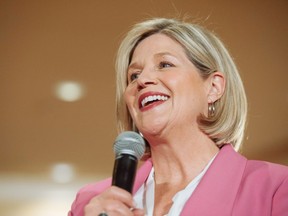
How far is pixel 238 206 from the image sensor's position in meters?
0.80

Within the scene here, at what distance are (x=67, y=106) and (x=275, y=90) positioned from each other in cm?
98

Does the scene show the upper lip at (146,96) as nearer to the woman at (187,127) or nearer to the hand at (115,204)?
the woman at (187,127)

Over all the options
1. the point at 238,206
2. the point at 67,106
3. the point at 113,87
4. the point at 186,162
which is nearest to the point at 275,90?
the point at 113,87

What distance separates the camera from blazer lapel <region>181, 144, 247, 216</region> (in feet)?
2.66

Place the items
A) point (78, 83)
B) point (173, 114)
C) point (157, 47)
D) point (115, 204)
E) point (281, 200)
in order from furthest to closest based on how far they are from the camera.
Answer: point (78, 83), point (157, 47), point (173, 114), point (281, 200), point (115, 204)

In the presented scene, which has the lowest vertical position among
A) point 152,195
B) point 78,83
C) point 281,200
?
→ point 281,200

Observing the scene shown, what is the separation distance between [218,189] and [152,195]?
17cm

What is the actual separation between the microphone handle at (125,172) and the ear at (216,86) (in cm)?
42

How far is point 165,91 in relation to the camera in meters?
0.98

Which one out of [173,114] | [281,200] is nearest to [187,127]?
[173,114]

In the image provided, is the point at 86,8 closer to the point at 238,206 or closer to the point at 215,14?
the point at 215,14

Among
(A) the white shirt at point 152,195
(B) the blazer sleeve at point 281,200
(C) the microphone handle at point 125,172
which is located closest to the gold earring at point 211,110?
(A) the white shirt at point 152,195

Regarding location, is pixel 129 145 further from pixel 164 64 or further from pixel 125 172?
pixel 164 64

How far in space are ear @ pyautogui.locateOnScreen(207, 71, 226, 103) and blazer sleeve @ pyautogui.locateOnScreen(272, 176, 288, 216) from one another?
0.31m
